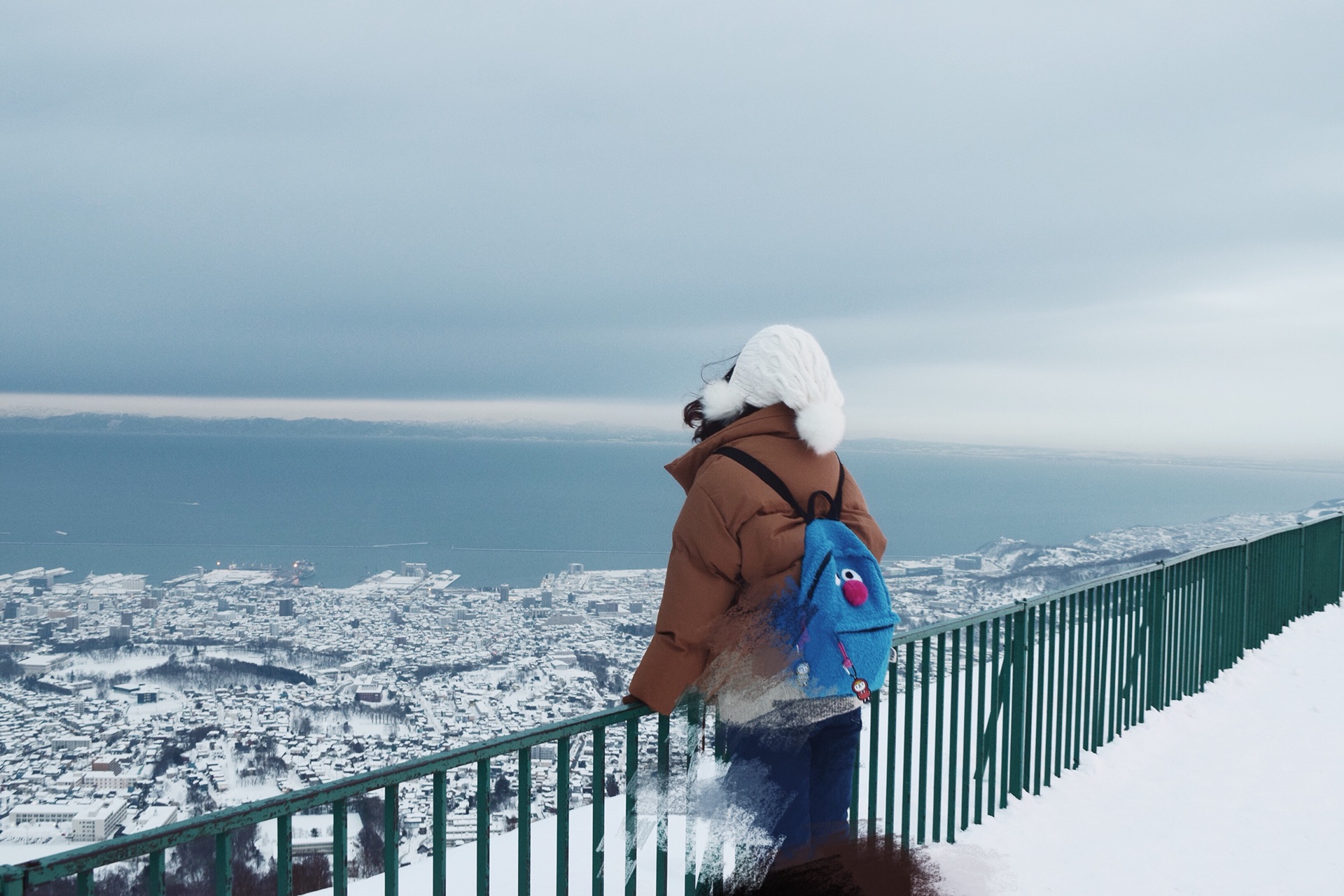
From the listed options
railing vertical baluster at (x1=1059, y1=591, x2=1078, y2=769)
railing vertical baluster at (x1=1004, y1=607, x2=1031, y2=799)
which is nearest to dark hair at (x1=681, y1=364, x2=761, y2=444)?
railing vertical baluster at (x1=1004, y1=607, x2=1031, y2=799)

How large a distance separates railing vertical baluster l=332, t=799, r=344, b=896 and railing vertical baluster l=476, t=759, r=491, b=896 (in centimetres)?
34

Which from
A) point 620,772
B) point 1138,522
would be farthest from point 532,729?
point 1138,522

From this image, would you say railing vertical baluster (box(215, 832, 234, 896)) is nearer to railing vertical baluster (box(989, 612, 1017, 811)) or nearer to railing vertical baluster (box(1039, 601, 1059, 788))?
railing vertical baluster (box(989, 612, 1017, 811))

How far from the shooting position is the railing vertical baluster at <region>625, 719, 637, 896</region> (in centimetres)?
269

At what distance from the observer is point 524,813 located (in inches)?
96.2

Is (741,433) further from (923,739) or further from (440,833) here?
(923,739)

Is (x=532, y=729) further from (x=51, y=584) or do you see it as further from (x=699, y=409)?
(x=51, y=584)

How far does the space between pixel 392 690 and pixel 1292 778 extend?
38.3 metres

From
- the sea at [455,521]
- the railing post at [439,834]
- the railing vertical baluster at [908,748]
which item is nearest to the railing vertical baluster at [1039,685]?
the railing vertical baluster at [908,748]

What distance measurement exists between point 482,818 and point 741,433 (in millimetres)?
1340

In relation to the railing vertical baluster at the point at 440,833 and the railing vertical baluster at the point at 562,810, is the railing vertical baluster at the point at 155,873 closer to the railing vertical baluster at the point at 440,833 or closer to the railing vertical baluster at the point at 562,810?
the railing vertical baluster at the point at 440,833

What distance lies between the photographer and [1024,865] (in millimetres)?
4051

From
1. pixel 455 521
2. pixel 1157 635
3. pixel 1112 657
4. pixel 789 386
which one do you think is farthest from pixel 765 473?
pixel 455 521

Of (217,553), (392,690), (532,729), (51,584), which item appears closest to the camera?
(532,729)
